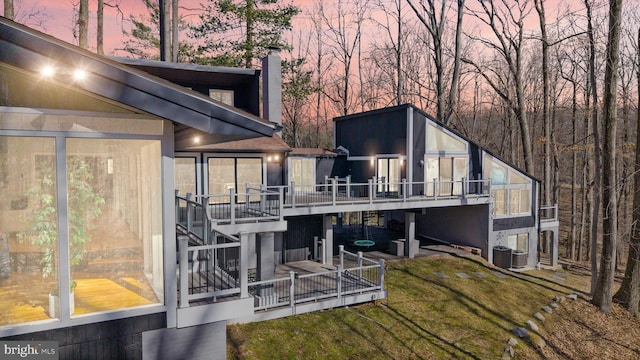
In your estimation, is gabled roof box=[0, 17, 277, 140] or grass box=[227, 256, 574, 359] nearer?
gabled roof box=[0, 17, 277, 140]

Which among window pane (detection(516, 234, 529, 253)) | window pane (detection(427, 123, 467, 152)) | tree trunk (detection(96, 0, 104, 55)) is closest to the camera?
window pane (detection(427, 123, 467, 152))

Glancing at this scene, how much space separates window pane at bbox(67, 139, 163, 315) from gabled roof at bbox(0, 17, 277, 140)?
638 millimetres

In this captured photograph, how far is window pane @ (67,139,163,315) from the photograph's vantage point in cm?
588

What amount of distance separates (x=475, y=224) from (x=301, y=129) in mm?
27428

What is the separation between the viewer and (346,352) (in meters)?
12.0

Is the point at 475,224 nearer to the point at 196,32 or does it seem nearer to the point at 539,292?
the point at 539,292

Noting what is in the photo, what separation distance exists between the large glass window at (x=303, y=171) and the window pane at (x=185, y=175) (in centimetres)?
656

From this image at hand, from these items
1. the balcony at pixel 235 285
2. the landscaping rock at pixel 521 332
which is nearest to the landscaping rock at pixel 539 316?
the landscaping rock at pixel 521 332

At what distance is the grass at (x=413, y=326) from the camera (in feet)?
39.7

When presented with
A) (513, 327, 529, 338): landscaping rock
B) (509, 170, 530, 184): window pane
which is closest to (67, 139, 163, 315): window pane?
(513, 327, 529, 338): landscaping rock

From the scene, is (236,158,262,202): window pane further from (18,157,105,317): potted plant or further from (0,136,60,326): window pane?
(0,136,60,326): window pane

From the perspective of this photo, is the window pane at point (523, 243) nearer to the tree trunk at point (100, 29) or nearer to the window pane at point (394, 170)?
the window pane at point (394, 170)

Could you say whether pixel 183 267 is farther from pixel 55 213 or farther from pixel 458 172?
pixel 458 172

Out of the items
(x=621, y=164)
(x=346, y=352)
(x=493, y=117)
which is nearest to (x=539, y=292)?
(x=346, y=352)
